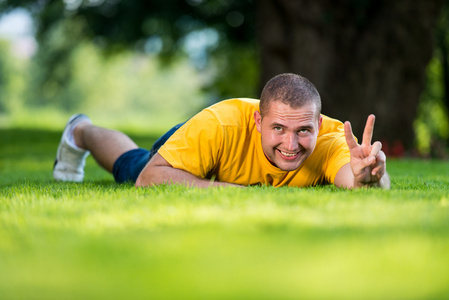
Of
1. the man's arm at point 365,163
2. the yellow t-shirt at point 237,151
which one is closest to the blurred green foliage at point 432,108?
the yellow t-shirt at point 237,151

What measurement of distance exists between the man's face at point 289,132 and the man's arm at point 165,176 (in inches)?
18.1

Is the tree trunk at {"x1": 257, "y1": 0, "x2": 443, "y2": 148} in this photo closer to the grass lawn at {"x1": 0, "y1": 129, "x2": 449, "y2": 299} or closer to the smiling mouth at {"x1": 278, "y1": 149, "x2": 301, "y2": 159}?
the smiling mouth at {"x1": 278, "y1": 149, "x2": 301, "y2": 159}

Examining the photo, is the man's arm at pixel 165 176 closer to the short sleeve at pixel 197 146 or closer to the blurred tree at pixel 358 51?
the short sleeve at pixel 197 146

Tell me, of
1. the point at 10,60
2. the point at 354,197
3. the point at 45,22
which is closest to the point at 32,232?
the point at 354,197

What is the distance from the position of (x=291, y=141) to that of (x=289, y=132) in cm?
7

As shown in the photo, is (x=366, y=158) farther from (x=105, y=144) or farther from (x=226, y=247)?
(x=105, y=144)

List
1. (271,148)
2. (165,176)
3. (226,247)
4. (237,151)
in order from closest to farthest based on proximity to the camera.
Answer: (226,247), (271,148), (165,176), (237,151)

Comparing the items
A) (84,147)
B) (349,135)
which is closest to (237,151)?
(349,135)

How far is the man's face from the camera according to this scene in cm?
387

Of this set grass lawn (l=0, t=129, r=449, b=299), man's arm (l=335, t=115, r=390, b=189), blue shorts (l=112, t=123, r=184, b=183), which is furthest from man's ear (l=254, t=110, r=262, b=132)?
blue shorts (l=112, t=123, r=184, b=183)

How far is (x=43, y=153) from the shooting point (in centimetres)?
1241

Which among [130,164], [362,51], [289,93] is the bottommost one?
[130,164]

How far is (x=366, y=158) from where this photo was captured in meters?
3.65

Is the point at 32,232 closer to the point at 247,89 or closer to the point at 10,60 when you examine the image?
the point at 247,89
